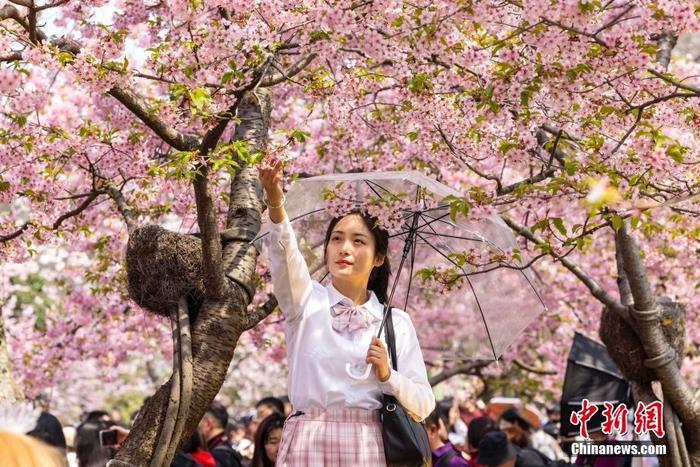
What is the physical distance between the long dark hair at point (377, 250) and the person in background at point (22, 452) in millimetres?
2807

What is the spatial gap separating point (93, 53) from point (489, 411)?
29.2 feet

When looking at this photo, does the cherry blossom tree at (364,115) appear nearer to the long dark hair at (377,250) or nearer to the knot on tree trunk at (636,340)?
the knot on tree trunk at (636,340)

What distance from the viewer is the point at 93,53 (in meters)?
4.88

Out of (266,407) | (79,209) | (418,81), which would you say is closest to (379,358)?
(418,81)

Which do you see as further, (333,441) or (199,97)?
(199,97)

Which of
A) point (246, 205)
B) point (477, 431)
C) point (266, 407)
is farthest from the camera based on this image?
point (266, 407)

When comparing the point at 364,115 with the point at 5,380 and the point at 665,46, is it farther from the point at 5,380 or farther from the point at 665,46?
the point at 5,380

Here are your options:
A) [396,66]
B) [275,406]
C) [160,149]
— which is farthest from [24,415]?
[275,406]

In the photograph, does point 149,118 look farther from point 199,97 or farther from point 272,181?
point 272,181

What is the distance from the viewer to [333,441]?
4133mm

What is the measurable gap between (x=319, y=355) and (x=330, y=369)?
72mm

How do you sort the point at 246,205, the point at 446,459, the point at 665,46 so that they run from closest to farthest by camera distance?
the point at 246,205 < the point at 446,459 < the point at 665,46

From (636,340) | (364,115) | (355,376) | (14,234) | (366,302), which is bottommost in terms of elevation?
(355,376)

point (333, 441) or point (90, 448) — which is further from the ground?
point (90, 448)
